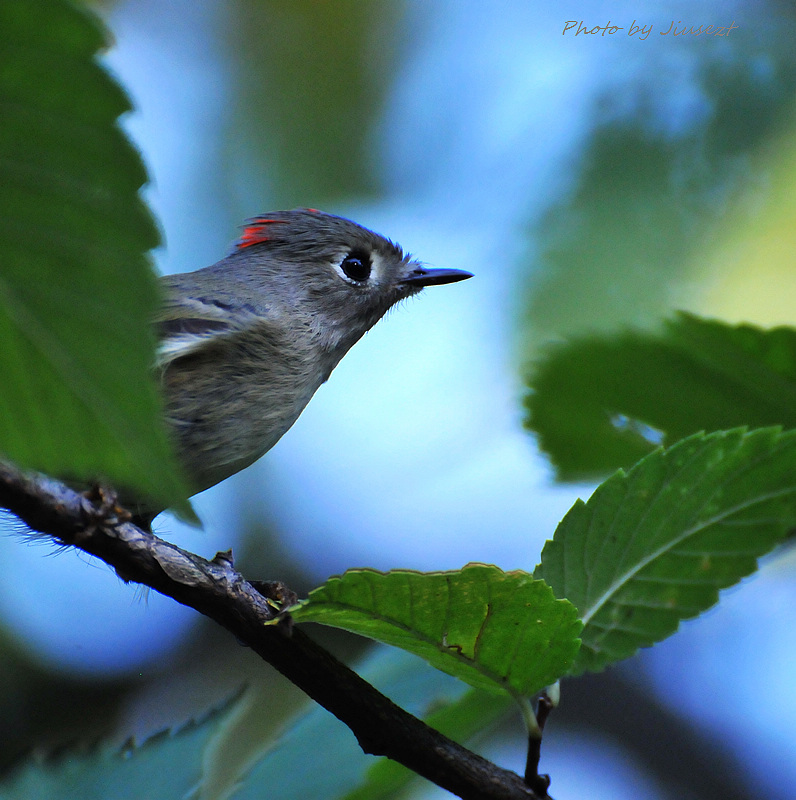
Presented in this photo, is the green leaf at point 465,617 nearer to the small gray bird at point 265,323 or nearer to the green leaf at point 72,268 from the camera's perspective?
the green leaf at point 72,268

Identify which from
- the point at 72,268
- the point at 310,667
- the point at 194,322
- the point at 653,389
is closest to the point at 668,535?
the point at 653,389

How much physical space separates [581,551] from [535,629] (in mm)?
148

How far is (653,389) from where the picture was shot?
48.8 inches

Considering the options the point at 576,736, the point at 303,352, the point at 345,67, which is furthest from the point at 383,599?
the point at 345,67

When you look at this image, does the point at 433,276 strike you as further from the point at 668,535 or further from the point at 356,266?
the point at 668,535

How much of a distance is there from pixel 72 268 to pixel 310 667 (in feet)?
2.64

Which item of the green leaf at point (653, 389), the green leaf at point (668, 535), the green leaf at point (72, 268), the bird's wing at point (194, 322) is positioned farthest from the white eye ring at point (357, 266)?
the green leaf at point (72, 268)

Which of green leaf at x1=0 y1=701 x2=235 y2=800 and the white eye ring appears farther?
the white eye ring

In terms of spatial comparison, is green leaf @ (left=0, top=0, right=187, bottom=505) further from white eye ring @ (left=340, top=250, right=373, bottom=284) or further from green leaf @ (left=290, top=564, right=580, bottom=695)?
white eye ring @ (left=340, top=250, right=373, bottom=284)

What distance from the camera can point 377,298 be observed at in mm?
2822

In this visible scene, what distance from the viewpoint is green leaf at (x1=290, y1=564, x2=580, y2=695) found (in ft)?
2.93

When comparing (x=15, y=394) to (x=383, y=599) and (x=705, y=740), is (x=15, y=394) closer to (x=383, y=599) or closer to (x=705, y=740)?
(x=383, y=599)

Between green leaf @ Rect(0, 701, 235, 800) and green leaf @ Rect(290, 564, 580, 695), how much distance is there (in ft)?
1.73

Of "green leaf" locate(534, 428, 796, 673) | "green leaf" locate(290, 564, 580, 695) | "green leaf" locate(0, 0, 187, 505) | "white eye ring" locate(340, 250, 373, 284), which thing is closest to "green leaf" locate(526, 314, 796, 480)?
"green leaf" locate(534, 428, 796, 673)
